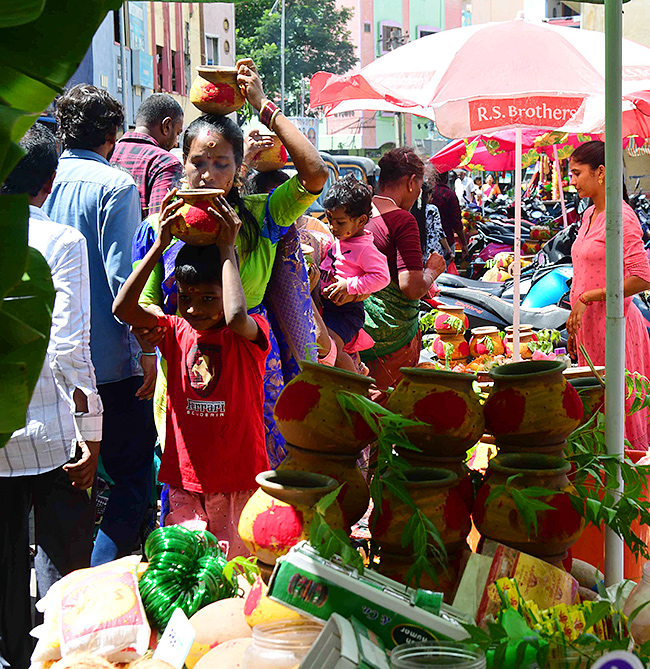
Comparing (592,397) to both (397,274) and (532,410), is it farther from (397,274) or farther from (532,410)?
(397,274)

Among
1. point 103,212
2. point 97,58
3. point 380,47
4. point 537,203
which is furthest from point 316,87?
point 380,47

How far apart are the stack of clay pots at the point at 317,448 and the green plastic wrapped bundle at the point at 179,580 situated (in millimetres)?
254

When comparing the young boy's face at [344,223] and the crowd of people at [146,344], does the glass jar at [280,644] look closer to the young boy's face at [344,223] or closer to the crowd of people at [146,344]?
the crowd of people at [146,344]

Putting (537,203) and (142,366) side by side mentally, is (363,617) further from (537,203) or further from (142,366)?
(537,203)

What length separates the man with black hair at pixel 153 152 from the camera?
383 cm

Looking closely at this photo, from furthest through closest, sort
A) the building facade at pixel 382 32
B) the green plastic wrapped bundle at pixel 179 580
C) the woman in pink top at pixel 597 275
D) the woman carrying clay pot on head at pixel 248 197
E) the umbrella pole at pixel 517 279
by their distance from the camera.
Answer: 1. the building facade at pixel 382 32
2. the umbrella pole at pixel 517 279
3. the woman in pink top at pixel 597 275
4. the woman carrying clay pot on head at pixel 248 197
5. the green plastic wrapped bundle at pixel 179 580

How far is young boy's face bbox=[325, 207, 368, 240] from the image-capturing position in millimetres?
3893

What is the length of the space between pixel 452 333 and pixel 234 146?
396 centimetres

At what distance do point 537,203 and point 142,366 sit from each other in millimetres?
13677

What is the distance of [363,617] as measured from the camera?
1197 mm

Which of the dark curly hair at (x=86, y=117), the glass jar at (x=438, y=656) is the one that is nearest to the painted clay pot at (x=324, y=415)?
the glass jar at (x=438, y=656)

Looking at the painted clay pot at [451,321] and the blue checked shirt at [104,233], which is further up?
the blue checked shirt at [104,233]

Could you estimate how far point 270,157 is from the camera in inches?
130

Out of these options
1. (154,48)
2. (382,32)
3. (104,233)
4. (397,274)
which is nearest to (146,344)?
(104,233)
